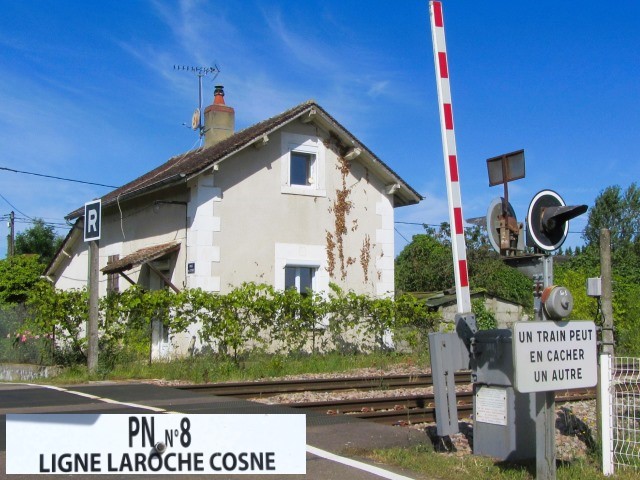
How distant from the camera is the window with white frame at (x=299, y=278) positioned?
20.0 meters

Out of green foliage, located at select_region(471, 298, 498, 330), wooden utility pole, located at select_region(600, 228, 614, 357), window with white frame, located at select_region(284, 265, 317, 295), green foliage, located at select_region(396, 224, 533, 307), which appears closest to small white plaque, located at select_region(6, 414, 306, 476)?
wooden utility pole, located at select_region(600, 228, 614, 357)

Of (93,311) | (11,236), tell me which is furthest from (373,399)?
(11,236)

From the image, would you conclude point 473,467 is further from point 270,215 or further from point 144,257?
point 270,215

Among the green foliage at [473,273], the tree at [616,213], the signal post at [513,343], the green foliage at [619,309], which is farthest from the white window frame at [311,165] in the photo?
the tree at [616,213]

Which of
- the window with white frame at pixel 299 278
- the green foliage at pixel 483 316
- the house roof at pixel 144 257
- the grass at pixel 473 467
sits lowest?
the grass at pixel 473 467

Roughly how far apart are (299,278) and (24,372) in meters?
7.08

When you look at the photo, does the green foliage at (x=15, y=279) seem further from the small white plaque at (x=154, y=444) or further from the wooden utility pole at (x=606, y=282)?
the small white plaque at (x=154, y=444)

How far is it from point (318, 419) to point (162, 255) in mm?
10472

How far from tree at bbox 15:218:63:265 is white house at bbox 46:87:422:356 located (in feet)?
91.5

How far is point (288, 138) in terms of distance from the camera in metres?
20.1

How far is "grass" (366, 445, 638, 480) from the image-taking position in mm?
6734

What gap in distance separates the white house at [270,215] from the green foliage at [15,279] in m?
14.3

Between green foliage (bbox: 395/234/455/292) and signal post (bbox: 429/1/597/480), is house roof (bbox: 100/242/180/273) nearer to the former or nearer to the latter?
signal post (bbox: 429/1/597/480)

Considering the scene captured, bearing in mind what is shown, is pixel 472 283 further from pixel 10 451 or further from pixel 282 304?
pixel 10 451
